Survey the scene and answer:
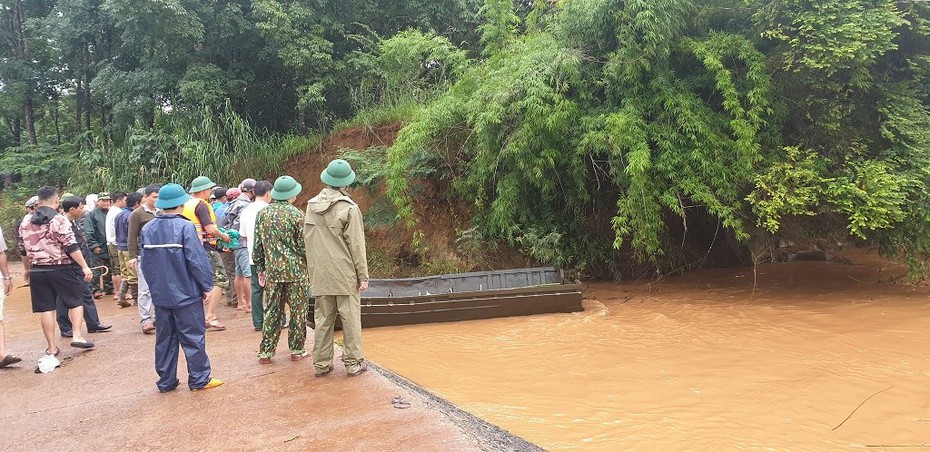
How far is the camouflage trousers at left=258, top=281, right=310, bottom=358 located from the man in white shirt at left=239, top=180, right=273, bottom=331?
0.96 metres

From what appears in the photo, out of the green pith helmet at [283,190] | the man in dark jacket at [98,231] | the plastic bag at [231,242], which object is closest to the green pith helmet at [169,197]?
the green pith helmet at [283,190]

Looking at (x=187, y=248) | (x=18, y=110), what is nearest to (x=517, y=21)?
(x=187, y=248)

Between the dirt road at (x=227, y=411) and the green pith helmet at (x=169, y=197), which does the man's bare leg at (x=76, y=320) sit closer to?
the dirt road at (x=227, y=411)

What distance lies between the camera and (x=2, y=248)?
17.4 ft

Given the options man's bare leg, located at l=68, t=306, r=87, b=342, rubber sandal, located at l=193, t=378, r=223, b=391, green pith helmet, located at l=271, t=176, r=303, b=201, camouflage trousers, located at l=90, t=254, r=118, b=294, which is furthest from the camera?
camouflage trousers, located at l=90, t=254, r=118, b=294

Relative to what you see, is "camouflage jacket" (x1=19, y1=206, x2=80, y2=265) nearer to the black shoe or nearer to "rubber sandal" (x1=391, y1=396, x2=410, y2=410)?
the black shoe

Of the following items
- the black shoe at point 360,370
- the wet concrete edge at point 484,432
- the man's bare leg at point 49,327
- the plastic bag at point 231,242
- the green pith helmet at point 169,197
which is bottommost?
the wet concrete edge at point 484,432

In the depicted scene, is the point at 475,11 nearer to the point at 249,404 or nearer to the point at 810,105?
the point at 810,105

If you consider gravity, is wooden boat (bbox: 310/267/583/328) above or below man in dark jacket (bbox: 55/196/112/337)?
below

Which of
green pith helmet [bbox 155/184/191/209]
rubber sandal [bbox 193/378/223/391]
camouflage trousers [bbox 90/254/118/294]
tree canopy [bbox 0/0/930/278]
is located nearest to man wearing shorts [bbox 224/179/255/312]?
green pith helmet [bbox 155/184/191/209]

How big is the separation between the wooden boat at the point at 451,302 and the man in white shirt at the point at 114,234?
3.31m

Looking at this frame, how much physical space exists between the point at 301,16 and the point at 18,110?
13.2m

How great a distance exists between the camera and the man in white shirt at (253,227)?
5.99 metres

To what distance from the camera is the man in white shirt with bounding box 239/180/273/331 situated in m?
5.99
